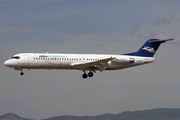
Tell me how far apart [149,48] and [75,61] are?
487 inches

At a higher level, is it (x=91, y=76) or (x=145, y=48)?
(x=145, y=48)

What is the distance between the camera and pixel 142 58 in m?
59.9

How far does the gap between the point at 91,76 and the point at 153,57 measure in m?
10.2

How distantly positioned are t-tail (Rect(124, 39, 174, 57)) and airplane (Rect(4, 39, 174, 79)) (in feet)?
3.13

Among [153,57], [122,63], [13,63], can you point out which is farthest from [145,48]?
[13,63]

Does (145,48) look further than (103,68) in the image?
Yes

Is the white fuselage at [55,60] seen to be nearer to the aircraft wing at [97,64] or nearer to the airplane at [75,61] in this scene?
the airplane at [75,61]

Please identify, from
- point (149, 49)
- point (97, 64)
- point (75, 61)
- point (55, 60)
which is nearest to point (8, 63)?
point (55, 60)

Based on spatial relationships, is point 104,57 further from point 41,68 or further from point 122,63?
point 41,68

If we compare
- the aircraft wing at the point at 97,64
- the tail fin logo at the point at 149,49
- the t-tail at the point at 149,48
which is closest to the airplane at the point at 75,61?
the aircraft wing at the point at 97,64

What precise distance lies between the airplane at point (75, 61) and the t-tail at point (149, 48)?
3.13 feet

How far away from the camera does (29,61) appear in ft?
181

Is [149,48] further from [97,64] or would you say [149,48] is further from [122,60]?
[97,64]

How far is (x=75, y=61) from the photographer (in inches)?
2222
